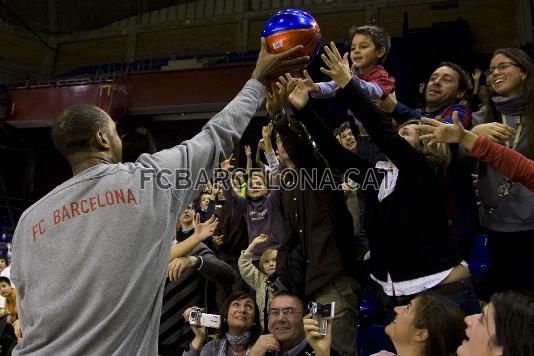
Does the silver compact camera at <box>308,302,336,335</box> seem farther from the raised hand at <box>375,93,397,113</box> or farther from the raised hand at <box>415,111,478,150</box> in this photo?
the raised hand at <box>375,93,397,113</box>

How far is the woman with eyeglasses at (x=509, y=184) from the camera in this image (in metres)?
2.41

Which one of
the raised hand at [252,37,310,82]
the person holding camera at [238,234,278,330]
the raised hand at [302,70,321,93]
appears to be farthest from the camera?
the person holding camera at [238,234,278,330]

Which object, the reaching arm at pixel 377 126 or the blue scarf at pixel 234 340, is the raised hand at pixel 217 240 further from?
the reaching arm at pixel 377 126

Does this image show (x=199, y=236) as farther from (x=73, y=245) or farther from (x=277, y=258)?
(x=73, y=245)

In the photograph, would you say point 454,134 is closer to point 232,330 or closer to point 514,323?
point 514,323

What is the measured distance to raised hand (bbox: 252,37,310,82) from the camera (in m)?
2.01

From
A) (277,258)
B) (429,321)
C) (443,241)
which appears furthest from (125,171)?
(277,258)

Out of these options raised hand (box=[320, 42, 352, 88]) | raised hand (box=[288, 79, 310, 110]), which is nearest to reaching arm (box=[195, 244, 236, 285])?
raised hand (box=[288, 79, 310, 110])

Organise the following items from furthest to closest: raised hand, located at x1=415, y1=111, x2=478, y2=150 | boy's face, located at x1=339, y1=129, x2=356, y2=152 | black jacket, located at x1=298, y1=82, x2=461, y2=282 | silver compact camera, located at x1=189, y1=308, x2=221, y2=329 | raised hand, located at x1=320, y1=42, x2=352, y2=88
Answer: boy's face, located at x1=339, y1=129, x2=356, y2=152, silver compact camera, located at x1=189, y1=308, x2=221, y2=329, raised hand, located at x1=320, y1=42, x2=352, y2=88, black jacket, located at x1=298, y1=82, x2=461, y2=282, raised hand, located at x1=415, y1=111, x2=478, y2=150

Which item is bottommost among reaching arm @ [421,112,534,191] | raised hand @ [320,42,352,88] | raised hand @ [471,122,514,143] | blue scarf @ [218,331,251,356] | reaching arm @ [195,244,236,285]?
blue scarf @ [218,331,251,356]

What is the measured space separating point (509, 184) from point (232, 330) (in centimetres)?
184

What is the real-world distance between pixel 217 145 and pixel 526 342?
1090 millimetres

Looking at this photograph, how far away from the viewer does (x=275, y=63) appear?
6.67 ft

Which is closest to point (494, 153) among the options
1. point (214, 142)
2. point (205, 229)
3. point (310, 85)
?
point (310, 85)
